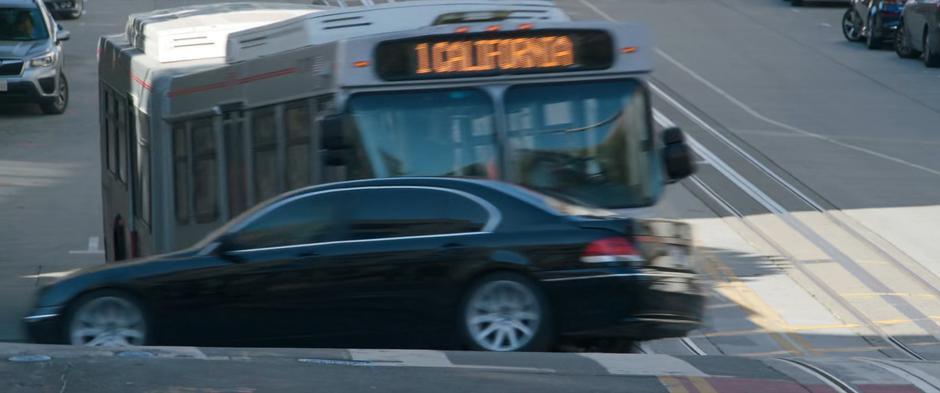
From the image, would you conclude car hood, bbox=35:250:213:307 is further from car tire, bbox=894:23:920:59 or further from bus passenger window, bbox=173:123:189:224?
car tire, bbox=894:23:920:59

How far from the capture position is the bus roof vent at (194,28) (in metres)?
13.8

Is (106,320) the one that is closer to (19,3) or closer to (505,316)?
(505,316)

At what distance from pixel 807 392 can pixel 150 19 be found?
853 cm

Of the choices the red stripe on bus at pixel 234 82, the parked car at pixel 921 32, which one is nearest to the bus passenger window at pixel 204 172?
the red stripe on bus at pixel 234 82

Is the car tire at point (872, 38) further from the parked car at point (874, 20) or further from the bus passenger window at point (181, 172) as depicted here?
the bus passenger window at point (181, 172)

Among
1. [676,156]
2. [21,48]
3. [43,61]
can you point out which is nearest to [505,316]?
[676,156]

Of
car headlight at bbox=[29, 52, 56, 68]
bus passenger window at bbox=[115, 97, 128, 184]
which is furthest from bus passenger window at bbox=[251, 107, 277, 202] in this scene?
car headlight at bbox=[29, 52, 56, 68]

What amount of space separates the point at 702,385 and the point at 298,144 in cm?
394

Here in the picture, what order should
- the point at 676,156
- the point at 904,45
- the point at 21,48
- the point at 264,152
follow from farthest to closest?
the point at 904,45
the point at 21,48
the point at 264,152
the point at 676,156

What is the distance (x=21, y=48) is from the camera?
2670 centimetres

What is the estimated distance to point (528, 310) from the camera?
31.8 ft

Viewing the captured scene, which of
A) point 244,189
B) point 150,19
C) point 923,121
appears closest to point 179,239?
point 244,189

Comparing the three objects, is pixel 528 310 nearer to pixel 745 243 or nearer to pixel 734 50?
pixel 745 243

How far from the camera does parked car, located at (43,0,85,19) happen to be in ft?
127
